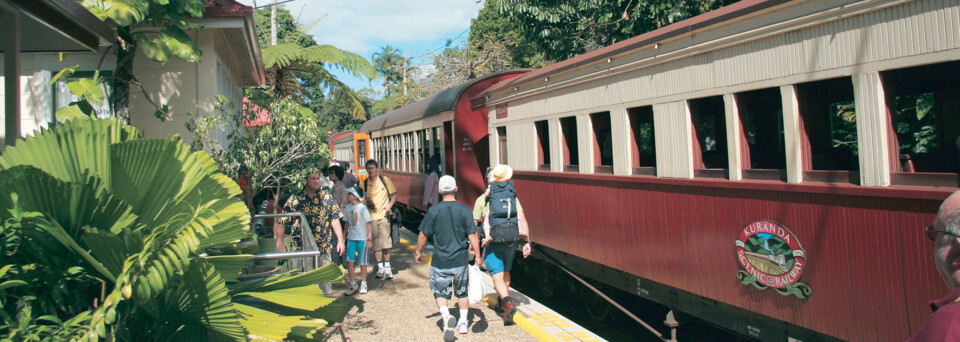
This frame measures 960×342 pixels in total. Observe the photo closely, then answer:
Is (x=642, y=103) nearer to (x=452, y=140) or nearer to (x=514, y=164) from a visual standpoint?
(x=514, y=164)

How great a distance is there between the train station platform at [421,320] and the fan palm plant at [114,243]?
237 centimetres

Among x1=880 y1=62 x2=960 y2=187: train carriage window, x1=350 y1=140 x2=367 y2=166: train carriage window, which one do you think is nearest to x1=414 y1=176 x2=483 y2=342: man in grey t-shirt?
x1=880 y1=62 x2=960 y2=187: train carriage window

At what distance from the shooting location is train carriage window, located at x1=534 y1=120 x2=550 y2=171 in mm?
7801

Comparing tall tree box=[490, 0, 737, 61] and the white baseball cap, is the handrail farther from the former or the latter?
tall tree box=[490, 0, 737, 61]

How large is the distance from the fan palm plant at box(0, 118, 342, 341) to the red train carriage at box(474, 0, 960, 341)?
2998 millimetres

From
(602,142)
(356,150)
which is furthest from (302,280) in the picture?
(356,150)

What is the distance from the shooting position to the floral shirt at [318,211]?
730 centimetres

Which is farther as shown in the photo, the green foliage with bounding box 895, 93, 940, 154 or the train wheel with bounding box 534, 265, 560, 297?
the train wheel with bounding box 534, 265, 560, 297

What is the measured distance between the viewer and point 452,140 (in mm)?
10797

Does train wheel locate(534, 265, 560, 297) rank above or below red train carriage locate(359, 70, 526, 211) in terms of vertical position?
below

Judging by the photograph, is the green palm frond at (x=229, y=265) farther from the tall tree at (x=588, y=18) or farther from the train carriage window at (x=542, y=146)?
the tall tree at (x=588, y=18)

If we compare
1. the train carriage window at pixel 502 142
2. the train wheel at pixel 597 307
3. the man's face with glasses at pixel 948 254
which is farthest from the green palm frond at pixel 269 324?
the train carriage window at pixel 502 142

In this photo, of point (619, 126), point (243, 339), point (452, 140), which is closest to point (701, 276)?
point (619, 126)

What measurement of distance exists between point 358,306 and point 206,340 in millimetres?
4477
